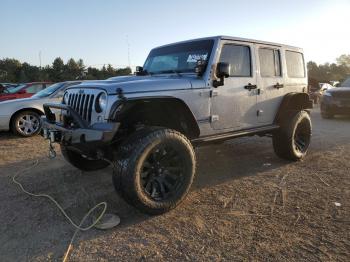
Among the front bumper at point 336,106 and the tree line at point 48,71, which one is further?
the tree line at point 48,71

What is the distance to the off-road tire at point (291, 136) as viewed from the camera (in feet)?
18.6

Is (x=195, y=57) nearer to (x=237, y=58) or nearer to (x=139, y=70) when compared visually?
(x=237, y=58)

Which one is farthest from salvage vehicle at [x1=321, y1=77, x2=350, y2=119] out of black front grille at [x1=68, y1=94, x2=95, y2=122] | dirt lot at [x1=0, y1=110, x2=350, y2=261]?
black front grille at [x1=68, y1=94, x2=95, y2=122]

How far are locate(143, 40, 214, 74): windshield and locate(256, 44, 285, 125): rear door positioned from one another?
1027 mm

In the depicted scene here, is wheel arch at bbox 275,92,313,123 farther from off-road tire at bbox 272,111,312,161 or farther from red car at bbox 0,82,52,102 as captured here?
red car at bbox 0,82,52,102

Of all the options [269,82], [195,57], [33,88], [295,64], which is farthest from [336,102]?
[33,88]

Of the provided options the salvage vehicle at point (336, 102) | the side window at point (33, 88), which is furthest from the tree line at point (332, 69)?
the side window at point (33, 88)

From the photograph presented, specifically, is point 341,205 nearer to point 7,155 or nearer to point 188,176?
point 188,176

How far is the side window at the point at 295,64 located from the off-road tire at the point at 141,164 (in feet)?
9.85

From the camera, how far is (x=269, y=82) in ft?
17.6

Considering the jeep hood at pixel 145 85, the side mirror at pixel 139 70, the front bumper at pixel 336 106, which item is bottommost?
the front bumper at pixel 336 106

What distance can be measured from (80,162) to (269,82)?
313 centimetres

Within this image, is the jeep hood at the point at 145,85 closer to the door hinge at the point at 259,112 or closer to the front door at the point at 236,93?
the front door at the point at 236,93

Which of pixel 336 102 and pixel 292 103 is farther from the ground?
pixel 292 103
